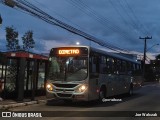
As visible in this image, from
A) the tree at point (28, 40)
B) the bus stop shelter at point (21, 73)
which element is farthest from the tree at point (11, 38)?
the bus stop shelter at point (21, 73)

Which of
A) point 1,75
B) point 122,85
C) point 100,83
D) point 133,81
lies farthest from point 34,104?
point 133,81

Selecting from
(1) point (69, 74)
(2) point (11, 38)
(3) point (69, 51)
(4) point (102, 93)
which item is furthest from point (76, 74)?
(2) point (11, 38)

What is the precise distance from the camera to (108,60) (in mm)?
23750

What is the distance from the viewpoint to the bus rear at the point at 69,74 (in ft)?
66.2

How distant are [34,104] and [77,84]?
2.53 meters

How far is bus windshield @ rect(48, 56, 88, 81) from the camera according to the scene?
20.3m

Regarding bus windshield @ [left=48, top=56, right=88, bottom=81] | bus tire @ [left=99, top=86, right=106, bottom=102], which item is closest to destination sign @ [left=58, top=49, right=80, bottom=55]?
bus windshield @ [left=48, top=56, right=88, bottom=81]

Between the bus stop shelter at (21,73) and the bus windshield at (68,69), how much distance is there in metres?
1.47

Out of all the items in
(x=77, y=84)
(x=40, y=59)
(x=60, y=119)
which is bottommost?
(x=60, y=119)

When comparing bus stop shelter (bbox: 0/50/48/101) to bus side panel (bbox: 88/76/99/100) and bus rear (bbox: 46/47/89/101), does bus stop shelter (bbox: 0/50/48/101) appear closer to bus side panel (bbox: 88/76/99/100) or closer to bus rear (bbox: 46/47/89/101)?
bus rear (bbox: 46/47/89/101)

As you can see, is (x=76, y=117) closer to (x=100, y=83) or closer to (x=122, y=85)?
(x=100, y=83)

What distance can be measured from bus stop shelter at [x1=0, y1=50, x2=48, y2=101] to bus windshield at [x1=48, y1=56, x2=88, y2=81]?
1471 millimetres

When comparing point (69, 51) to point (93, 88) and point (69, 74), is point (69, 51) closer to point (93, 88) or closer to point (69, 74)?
point (69, 74)

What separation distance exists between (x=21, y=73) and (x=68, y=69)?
251cm
